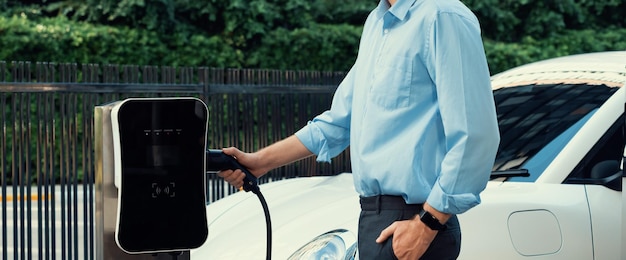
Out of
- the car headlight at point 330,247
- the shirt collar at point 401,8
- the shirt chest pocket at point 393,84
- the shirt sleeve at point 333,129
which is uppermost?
the shirt collar at point 401,8

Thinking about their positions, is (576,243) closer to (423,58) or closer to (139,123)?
(423,58)

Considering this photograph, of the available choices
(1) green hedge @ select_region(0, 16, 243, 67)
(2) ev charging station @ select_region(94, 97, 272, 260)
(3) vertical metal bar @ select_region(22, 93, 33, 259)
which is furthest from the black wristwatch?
(1) green hedge @ select_region(0, 16, 243, 67)

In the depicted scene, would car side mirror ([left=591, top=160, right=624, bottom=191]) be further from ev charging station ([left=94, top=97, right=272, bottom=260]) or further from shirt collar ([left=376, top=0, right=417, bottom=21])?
ev charging station ([left=94, top=97, right=272, bottom=260])

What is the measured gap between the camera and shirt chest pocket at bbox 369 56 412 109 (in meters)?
2.64

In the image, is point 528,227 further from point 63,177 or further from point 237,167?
point 63,177

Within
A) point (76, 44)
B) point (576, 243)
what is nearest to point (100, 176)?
point (576, 243)

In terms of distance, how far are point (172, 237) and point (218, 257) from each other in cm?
130

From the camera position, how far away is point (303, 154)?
10.4 ft

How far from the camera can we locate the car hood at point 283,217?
12.7ft

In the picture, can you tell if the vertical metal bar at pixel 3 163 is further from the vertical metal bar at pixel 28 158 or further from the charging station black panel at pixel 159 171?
the charging station black panel at pixel 159 171

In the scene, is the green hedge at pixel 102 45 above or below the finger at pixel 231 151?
below

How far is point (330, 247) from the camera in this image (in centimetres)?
369

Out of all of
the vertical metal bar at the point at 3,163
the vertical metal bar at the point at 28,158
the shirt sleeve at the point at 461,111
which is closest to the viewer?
Result: the shirt sleeve at the point at 461,111

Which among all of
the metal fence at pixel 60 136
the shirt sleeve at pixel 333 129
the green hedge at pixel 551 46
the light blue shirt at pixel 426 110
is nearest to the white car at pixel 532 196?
the shirt sleeve at pixel 333 129
